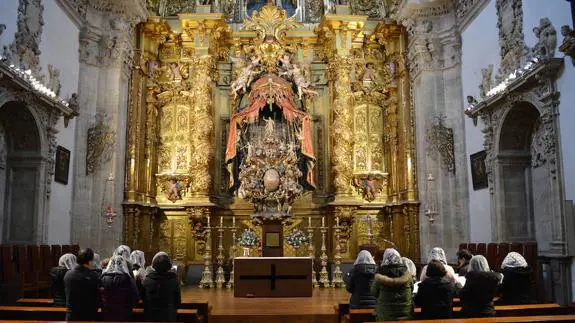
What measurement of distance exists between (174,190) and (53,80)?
5.41 metres

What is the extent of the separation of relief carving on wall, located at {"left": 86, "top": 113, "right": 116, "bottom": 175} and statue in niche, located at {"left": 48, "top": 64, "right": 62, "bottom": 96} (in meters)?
2.02

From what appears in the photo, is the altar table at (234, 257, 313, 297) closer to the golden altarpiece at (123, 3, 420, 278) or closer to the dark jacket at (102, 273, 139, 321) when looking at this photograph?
the golden altarpiece at (123, 3, 420, 278)

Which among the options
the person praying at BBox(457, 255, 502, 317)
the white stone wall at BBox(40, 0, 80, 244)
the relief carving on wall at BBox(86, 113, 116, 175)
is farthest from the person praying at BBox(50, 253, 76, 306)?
the relief carving on wall at BBox(86, 113, 116, 175)

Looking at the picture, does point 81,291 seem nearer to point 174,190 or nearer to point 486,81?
point 486,81

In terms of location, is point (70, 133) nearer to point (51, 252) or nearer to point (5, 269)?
point (51, 252)

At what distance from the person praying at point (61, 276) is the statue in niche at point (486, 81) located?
974 cm

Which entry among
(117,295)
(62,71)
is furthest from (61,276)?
(62,71)

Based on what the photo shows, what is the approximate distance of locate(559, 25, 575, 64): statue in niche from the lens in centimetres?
853

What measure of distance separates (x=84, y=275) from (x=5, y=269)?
4608mm

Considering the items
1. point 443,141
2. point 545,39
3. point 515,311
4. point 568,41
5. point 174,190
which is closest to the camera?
point 515,311

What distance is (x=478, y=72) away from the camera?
13562 millimetres

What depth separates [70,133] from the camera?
45.4 feet

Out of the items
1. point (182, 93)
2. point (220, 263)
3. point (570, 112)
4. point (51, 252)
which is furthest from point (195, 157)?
point (570, 112)

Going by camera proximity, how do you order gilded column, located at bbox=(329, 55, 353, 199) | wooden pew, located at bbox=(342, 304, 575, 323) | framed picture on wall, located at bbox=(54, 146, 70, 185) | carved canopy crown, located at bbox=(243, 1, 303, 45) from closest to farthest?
1. wooden pew, located at bbox=(342, 304, 575, 323)
2. framed picture on wall, located at bbox=(54, 146, 70, 185)
3. gilded column, located at bbox=(329, 55, 353, 199)
4. carved canopy crown, located at bbox=(243, 1, 303, 45)
